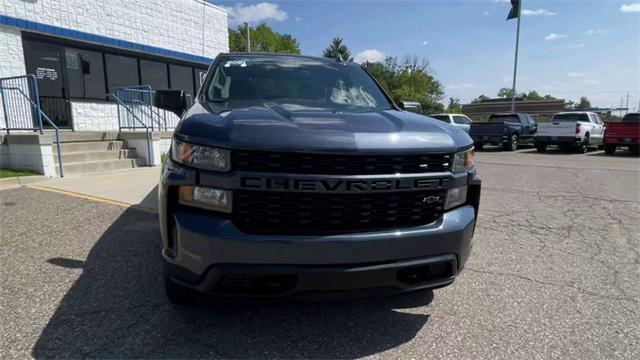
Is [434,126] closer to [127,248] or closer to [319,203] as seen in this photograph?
[319,203]

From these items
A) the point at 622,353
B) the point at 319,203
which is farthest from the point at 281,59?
the point at 622,353

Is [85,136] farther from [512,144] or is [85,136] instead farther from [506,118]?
[506,118]

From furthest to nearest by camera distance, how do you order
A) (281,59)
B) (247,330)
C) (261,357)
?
1. (281,59)
2. (247,330)
3. (261,357)

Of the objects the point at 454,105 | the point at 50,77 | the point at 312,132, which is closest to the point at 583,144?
the point at 312,132

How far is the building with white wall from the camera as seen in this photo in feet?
32.5

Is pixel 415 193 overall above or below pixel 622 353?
above

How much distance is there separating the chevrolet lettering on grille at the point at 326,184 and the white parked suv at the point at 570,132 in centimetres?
1796

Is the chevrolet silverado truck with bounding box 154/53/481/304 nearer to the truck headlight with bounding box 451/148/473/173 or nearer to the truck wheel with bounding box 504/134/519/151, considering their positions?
the truck headlight with bounding box 451/148/473/173

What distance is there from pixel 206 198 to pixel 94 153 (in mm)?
8552

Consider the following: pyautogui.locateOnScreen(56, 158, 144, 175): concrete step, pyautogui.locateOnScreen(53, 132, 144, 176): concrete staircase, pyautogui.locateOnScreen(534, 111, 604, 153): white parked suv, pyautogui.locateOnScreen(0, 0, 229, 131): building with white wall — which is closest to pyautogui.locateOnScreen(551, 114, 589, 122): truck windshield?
pyautogui.locateOnScreen(534, 111, 604, 153): white parked suv

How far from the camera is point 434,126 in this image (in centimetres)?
241

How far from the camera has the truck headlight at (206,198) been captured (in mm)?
1981

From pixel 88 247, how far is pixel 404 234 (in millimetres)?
3250

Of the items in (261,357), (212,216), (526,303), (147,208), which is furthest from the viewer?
(147,208)
